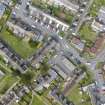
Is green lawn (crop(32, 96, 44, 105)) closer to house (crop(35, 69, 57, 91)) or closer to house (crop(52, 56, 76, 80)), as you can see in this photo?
house (crop(35, 69, 57, 91))

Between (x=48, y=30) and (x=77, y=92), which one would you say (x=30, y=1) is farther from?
(x=77, y=92)

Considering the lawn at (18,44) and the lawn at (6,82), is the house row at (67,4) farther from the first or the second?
the lawn at (6,82)

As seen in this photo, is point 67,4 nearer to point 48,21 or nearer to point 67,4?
point 67,4

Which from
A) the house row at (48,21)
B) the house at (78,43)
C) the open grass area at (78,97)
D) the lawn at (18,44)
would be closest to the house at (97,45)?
the house at (78,43)

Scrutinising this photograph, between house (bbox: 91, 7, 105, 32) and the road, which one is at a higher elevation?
house (bbox: 91, 7, 105, 32)

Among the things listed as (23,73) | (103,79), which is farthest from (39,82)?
(103,79)

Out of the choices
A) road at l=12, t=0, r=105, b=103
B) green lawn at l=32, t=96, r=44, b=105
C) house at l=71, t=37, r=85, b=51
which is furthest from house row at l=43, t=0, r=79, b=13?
green lawn at l=32, t=96, r=44, b=105
